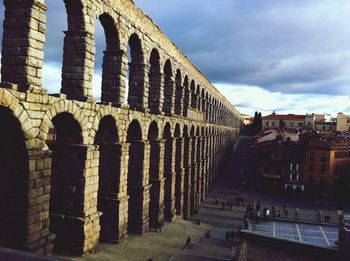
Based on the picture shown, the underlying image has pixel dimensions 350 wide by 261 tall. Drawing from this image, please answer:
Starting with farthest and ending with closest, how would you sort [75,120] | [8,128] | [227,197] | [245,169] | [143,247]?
[245,169] → [227,197] → [143,247] → [75,120] → [8,128]

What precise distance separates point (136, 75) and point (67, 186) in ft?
27.9

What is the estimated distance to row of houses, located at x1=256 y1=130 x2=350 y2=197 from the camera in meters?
53.5

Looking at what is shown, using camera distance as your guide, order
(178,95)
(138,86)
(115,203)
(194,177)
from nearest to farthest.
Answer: (115,203) → (138,86) → (178,95) → (194,177)

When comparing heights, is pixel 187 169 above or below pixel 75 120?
below

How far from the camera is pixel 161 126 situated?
25312 mm

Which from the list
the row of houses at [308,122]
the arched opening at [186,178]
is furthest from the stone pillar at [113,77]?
the row of houses at [308,122]

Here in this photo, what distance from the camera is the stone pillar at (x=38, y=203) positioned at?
11266 mm

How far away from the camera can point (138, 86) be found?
2114 centimetres

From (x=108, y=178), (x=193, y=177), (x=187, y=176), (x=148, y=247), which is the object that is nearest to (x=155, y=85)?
(x=108, y=178)

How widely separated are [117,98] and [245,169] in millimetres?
60139

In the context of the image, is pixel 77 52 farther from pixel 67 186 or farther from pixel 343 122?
pixel 343 122

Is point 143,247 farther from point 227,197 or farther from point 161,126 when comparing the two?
point 227,197

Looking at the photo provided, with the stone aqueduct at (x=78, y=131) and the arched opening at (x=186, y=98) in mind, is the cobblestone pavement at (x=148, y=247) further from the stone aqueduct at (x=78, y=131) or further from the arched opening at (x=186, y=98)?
the arched opening at (x=186, y=98)

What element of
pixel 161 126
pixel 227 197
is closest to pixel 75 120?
pixel 161 126
